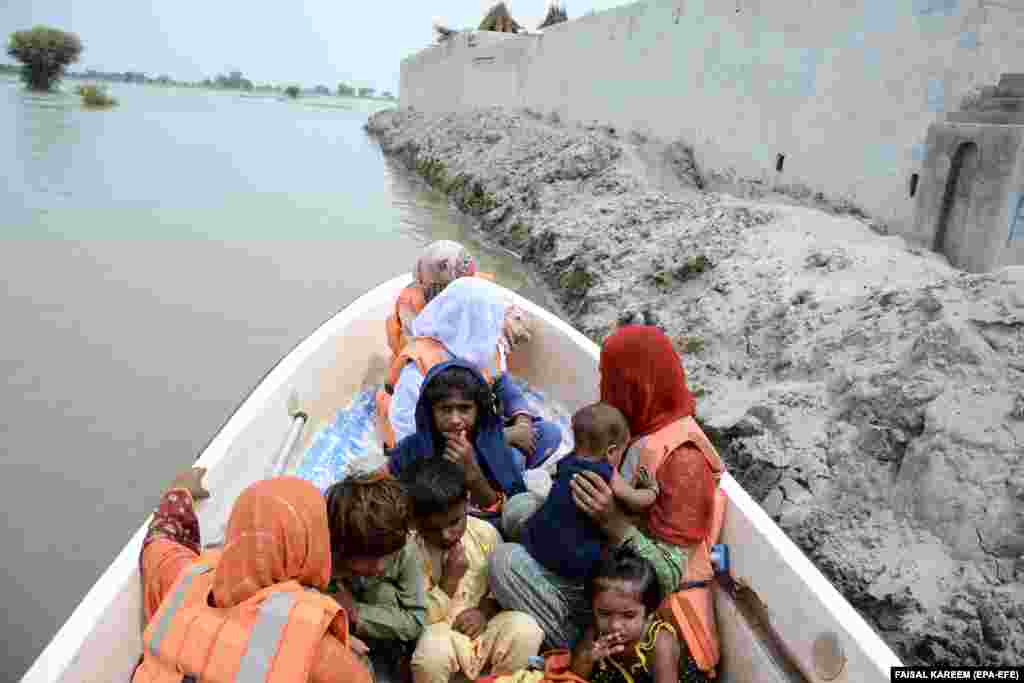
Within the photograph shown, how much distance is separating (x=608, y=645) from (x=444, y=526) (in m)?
0.48

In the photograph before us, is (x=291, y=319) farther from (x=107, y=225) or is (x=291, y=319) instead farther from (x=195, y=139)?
(x=195, y=139)

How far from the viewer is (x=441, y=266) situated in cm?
324

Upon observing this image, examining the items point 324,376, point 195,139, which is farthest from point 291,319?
point 195,139

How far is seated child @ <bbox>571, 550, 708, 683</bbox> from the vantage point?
1608 millimetres

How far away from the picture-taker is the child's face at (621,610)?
1.61 m

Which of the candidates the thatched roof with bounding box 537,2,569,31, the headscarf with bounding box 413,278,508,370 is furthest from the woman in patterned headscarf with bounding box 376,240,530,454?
the thatched roof with bounding box 537,2,569,31

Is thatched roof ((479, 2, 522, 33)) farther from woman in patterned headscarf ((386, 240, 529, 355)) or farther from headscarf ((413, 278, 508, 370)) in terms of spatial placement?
headscarf ((413, 278, 508, 370))

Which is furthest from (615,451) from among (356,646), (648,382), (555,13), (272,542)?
(555,13)

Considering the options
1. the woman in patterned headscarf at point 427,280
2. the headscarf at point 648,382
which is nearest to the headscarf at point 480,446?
the headscarf at point 648,382

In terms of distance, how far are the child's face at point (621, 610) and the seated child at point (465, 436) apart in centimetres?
66

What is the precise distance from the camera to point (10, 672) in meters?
2.65

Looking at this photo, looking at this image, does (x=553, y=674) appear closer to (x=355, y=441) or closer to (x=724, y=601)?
(x=724, y=601)

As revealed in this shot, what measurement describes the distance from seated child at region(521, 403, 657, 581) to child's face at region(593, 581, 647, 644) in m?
0.14

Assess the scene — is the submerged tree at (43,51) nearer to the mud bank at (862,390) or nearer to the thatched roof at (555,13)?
the thatched roof at (555,13)
